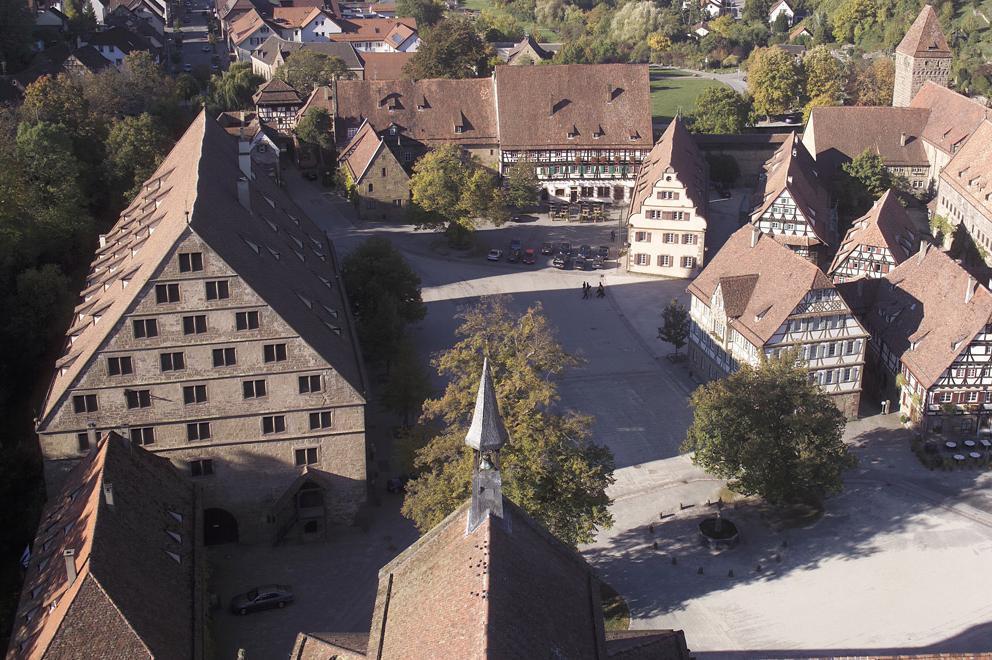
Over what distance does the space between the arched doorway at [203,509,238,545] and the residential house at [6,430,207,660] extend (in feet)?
7.89

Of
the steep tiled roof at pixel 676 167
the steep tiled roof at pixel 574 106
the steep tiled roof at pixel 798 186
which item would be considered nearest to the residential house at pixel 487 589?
the steep tiled roof at pixel 798 186

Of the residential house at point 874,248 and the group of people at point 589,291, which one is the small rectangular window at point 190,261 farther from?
the residential house at point 874,248

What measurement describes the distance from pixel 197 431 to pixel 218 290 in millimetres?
6207

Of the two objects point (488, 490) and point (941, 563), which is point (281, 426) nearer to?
point (488, 490)

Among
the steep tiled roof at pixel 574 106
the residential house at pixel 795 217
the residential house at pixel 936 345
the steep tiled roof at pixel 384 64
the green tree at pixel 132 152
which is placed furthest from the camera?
the steep tiled roof at pixel 384 64

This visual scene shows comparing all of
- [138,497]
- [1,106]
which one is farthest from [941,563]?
[1,106]

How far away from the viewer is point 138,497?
40688 mm

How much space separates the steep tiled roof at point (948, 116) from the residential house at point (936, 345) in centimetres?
3360

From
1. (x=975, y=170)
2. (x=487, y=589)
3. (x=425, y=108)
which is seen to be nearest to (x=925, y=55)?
(x=975, y=170)

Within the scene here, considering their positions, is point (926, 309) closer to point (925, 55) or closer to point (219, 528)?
point (219, 528)

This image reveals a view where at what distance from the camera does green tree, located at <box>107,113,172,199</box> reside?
76812 millimetres

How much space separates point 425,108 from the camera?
9831 cm

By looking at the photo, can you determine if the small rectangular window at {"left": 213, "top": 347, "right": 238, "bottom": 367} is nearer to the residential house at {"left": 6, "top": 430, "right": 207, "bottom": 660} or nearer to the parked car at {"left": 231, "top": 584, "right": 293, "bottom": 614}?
the residential house at {"left": 6, "top": 430, "right": 207, "bottom": 660}

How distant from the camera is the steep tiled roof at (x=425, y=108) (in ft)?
320
